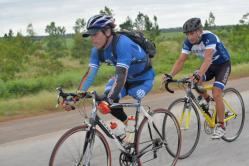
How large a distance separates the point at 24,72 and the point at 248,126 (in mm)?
22771

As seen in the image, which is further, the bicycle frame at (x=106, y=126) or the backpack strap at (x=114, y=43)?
the backpack strap at (x=114, y=43)

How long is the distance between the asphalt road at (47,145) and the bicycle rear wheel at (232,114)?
0.12 meters

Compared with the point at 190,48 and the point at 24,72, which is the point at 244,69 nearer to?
the point at 190,48

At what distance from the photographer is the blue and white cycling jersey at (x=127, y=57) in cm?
505

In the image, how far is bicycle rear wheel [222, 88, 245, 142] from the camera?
7531 mm

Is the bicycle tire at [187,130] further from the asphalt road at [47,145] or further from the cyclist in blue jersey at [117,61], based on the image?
the cyclist in blue jersey at [117,61]

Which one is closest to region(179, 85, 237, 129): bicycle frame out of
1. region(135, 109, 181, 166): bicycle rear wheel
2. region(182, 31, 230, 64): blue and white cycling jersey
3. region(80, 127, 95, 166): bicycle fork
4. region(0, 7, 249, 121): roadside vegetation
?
region(182, 31, 230, 64): blue and white cycling jersey

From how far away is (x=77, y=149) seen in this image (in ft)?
15.9

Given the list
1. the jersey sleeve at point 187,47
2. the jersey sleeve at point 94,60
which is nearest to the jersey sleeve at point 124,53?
the jersey sleeve at point 94,60

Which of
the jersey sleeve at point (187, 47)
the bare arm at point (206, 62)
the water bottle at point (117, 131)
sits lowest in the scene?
the water bottle at point (117, 131)

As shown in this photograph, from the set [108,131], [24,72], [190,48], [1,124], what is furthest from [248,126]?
[24,72]

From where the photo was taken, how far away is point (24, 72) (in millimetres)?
29844

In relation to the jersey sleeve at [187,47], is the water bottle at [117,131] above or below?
below

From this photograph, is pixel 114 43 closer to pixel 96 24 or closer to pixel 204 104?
pixel 96 24
